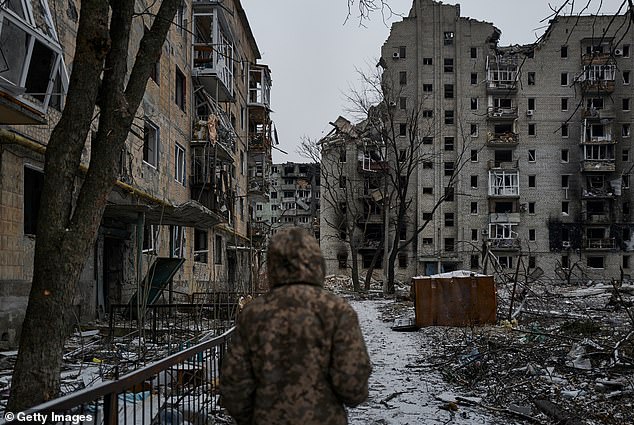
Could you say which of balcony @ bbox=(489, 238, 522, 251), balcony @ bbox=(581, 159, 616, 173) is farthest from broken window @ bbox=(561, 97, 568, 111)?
balcony @ bbox=(489, 238, 522, 251)

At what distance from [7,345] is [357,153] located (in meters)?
46.9

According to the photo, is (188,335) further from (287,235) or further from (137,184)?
(287,235)

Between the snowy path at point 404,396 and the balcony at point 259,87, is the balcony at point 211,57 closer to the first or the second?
the balcony at point 259,87

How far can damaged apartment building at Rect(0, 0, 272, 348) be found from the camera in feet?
31.6

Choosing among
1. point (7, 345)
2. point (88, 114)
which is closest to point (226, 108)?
point (7, 345)

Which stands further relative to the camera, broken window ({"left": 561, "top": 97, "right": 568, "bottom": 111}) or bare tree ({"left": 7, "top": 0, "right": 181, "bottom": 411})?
broken window ({"left": 561, "top": 97, "right": 568, "bottom": 111})

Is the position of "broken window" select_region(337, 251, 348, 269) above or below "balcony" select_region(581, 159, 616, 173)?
below

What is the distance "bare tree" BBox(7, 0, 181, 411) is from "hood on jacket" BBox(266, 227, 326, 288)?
→ 98.2 inches

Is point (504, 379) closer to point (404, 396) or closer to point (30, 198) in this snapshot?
point (404, 396)

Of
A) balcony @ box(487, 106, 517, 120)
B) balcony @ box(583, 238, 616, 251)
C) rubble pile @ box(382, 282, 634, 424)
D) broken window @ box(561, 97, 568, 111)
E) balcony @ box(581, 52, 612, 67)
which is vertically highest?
broken window @ box(561, 97, 568, 111)

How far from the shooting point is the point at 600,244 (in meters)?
52.9

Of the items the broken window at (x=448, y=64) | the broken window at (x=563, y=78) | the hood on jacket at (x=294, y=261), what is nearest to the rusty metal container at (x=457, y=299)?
the hood on jacket at (x=294, y=261)

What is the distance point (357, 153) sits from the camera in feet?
182

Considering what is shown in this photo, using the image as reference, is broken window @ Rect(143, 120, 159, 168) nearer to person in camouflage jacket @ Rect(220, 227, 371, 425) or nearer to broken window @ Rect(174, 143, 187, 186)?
broken window @ Rect(174, 143, 187, 186)
